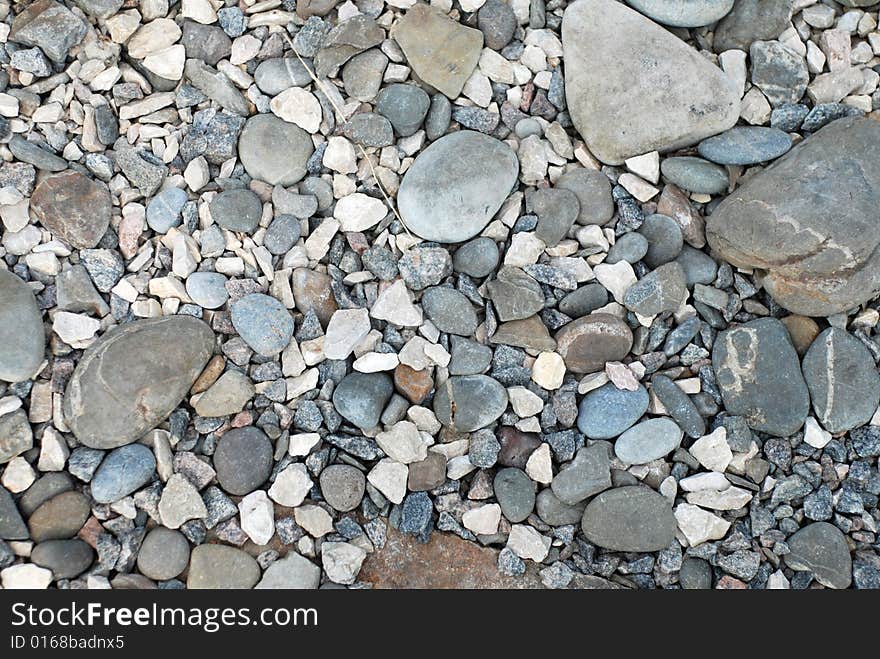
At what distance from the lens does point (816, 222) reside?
1.81 meters

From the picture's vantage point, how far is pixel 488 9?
6.43ft

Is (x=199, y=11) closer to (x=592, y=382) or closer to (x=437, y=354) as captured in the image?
(x=437, y=354)

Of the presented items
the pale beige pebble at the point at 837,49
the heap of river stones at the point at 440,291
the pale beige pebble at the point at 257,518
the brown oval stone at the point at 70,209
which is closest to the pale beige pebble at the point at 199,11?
the heap of river stones at the point at 440,291

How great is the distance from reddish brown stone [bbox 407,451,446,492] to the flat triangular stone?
0.84 metres

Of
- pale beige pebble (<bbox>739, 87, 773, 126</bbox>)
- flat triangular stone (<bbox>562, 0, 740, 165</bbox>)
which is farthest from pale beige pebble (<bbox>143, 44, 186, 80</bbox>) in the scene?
pale beige pebble (<bbox>739, 87, 773, 126</bbox>)

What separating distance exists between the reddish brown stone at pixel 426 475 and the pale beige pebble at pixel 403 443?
0.05ft

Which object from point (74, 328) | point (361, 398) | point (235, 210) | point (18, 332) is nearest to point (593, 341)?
point (361, 398)

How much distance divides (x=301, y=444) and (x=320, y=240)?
18.8 inches

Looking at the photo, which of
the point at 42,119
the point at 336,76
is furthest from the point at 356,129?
the point at 42,119

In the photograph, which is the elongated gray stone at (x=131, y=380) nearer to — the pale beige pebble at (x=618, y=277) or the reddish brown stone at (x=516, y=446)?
the reddish brown stone at (x=516, y=446)

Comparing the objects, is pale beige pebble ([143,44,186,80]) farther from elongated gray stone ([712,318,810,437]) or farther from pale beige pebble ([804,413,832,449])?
pale beige pebble ([804,413,832,449])

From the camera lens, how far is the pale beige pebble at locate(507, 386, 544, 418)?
6.03 ft

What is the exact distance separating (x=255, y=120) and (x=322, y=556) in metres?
1.03

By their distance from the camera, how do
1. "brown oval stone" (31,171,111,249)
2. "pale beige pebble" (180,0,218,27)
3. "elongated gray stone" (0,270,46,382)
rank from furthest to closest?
1. "pale beige pebble" (180,0,218,27)
2. "brown oval stone" (31,171,111,249)
3. "elongated gray stone" (0,270,46,382)
